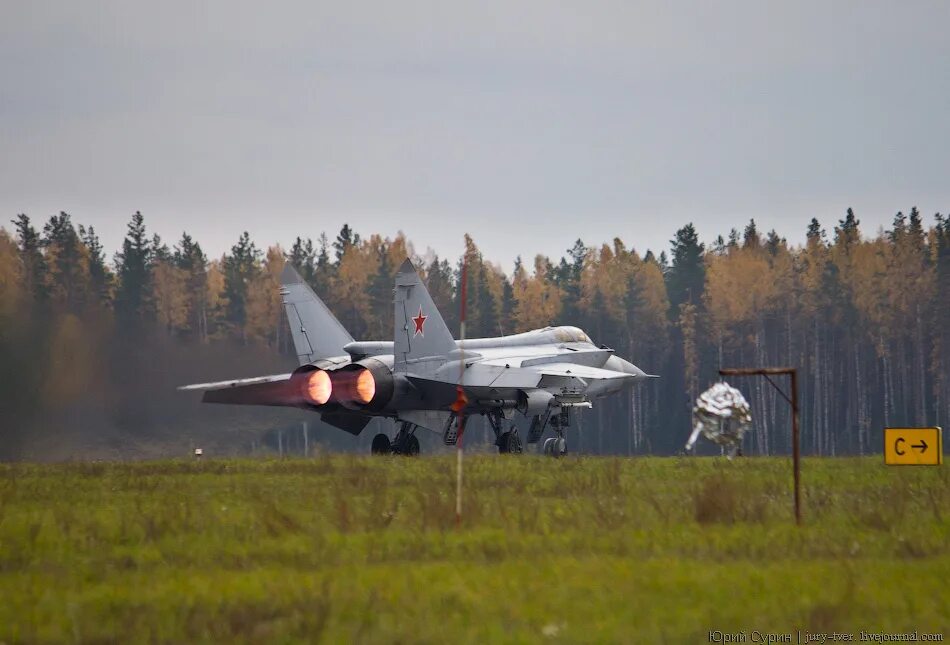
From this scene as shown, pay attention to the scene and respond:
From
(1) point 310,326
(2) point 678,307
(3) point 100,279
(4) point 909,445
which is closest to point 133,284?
(3) point 100,279

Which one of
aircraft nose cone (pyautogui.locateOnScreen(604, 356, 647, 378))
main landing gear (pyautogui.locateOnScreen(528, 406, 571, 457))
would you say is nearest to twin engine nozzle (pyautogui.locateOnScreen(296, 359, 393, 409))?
main landing gear (pyautogui.locateOnScreen(528, 406, 571, 457))

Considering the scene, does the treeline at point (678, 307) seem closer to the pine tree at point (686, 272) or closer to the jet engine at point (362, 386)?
the pine tree at point (686, 272)

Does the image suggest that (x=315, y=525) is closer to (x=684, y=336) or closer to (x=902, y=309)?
(x=902, y=309)

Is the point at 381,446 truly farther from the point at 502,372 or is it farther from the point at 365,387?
the point at 502,372

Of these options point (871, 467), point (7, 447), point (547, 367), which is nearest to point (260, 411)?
point (7, 447)

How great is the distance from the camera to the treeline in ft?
255

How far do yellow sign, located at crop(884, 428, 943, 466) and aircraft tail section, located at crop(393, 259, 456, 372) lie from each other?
47.0ft

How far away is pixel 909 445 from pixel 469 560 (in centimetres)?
779

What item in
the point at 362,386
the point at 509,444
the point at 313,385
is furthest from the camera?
the point at 509,444

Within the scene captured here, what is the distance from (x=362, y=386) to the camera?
29.0 m

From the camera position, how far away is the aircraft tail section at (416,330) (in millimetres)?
29719

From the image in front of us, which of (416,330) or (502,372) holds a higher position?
(416,330)

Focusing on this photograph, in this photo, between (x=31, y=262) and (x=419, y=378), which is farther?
(x=31, y=262)

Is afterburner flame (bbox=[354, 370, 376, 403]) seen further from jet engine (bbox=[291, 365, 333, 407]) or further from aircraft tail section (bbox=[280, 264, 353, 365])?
aircraft tail section (bbox=[280, 264, 353, 365])
